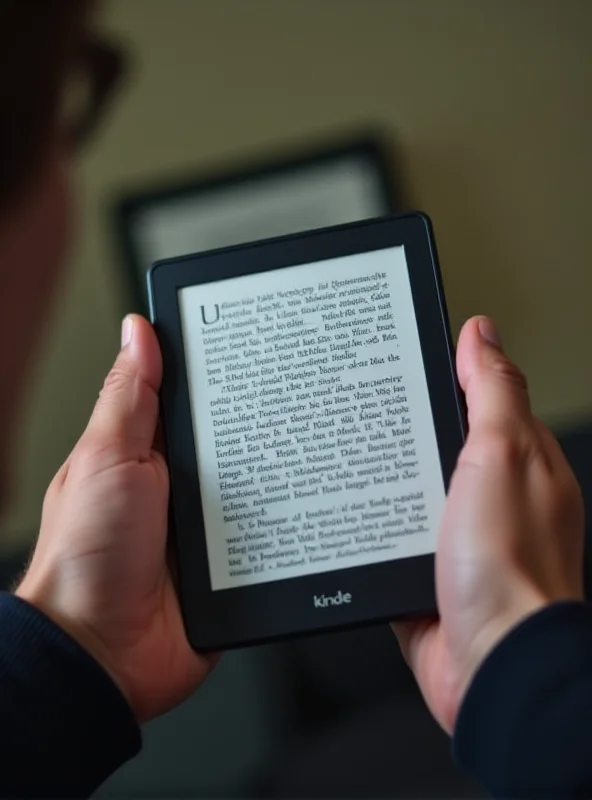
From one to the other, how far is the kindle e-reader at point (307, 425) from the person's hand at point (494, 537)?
27mm

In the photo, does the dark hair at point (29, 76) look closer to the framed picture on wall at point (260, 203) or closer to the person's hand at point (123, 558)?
the framed picture on wall at point (260, 203)

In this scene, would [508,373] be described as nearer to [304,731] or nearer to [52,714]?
[52,714]

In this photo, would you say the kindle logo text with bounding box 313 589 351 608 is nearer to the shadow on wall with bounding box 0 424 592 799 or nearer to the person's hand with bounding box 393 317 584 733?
the person's hand with bounding box 393 317 584 733

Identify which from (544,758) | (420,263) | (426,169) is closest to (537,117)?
(426,169)

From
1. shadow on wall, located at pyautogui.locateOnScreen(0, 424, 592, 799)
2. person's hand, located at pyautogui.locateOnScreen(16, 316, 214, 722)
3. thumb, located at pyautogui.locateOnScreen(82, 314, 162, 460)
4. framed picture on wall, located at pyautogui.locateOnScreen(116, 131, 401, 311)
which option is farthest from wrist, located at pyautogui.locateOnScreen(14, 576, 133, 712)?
framed picture on wall, located at pyautogui.locateOnScreen(116, 131, 401, 311)

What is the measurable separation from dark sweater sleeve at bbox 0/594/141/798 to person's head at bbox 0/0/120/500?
0.51 meters

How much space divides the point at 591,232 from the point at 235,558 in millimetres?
803

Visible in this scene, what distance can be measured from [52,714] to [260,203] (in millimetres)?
803

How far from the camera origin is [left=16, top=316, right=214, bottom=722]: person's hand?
0.57 m

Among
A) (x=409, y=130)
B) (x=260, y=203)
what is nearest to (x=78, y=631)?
(x=260, y=203)

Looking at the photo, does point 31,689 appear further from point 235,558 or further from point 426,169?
point 426,169

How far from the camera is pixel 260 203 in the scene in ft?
3.85

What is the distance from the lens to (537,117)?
118cm

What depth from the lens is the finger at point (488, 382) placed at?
0.56 m
